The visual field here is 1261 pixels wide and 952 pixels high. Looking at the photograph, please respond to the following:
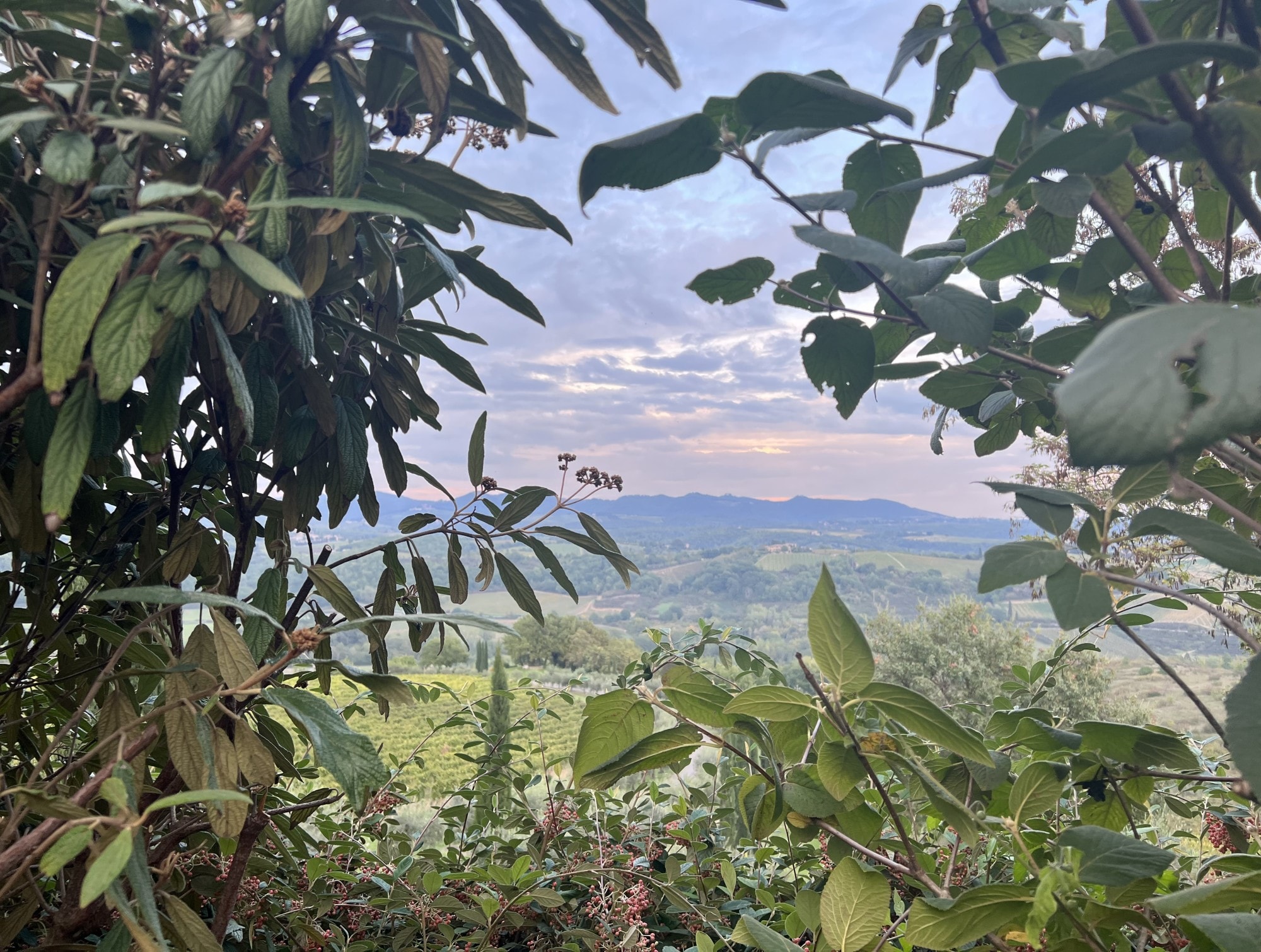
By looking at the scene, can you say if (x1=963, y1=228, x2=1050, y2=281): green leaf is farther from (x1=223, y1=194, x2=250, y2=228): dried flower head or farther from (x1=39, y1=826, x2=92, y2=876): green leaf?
(x1=39, y1=826, x2=92, y2=876): green leaf

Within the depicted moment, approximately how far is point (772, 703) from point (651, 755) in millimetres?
101

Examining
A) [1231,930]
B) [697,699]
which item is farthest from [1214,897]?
[697,699]

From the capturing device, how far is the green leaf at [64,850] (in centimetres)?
31

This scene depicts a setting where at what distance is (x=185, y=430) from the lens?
2.53ft

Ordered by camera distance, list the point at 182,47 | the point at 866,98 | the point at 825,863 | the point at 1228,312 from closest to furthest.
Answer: the point at 1228,312, the point at 866,98, the point at 182,47, the point at 825,863

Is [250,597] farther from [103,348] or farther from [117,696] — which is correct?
[103,348]

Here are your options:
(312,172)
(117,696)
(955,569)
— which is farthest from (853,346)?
(955,569)

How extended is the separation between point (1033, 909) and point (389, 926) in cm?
105

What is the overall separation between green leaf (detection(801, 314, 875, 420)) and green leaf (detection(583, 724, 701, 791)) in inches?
10.3

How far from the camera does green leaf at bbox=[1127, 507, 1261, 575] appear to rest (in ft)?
1.09

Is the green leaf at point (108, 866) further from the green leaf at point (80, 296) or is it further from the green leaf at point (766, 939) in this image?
the green leaf at point (766, 939)

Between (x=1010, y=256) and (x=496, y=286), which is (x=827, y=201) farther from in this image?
(x=496, y=286)

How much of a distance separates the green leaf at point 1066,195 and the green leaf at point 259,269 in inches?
16.3

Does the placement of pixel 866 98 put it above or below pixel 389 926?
above
